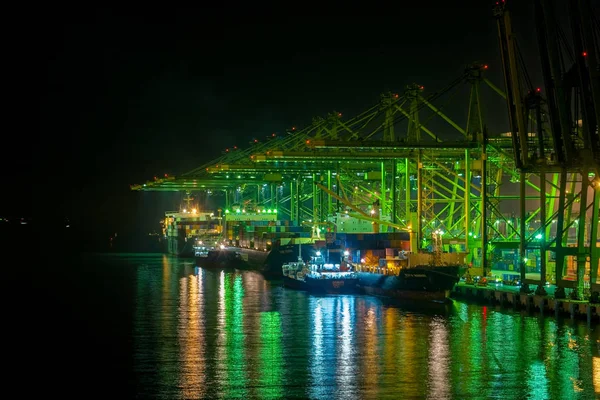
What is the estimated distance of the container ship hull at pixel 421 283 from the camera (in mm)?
36531

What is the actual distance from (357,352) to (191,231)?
246 feet

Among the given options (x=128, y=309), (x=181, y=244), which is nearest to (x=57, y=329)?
(x=128, y=309)

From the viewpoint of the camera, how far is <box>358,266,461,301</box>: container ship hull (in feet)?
120

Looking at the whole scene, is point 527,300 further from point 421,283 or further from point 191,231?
point 191,231

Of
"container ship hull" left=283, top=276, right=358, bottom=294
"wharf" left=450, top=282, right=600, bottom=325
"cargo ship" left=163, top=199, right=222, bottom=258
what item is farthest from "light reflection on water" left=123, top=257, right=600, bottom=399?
"cargo ship" left=163, top=199, right=222, bottom=258

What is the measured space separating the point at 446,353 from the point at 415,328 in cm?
494

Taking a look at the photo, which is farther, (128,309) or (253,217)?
(253,217)

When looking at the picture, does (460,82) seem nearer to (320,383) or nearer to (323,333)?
(323,333)

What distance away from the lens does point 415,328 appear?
28.1 metres

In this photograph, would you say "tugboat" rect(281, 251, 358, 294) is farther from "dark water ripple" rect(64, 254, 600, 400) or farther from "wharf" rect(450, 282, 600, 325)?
"wharf" rect(450, 282, 600, 325)

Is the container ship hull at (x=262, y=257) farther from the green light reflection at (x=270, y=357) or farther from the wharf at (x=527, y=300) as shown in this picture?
the green light reflection at (x=270, y=357)

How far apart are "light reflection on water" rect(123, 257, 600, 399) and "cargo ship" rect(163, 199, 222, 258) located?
4879 centimetres

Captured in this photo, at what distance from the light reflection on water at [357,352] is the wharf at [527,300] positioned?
1.99ft

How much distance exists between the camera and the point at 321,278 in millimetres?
42438
